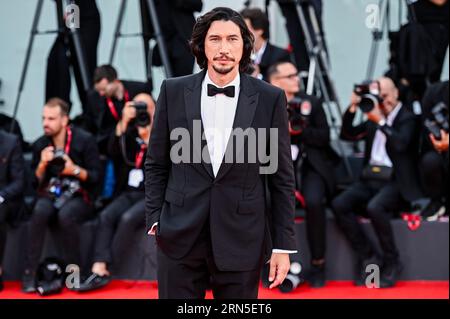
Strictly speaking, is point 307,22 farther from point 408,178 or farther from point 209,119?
point 209,119

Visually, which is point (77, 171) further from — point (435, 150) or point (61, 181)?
point (435, 150)

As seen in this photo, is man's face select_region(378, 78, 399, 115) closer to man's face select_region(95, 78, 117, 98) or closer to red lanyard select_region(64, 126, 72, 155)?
man's face select_region(95, 78, 117, 98)

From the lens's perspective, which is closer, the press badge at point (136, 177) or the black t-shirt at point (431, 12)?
the press badge at point (136, 177)

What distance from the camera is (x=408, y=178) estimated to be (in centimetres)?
547

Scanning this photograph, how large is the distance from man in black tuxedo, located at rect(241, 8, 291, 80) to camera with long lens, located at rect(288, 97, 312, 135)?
1.25 feet

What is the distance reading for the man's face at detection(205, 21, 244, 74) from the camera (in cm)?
273

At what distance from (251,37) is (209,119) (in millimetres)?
317

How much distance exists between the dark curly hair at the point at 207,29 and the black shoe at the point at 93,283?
269cm

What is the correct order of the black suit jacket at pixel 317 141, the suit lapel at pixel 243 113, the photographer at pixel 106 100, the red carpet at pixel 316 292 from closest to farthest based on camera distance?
the suit lapel at pixel 243 113
the red carpet at pixel 316 292
the black suit jacket at pixel 317 141
the photographer at pixel 106 100

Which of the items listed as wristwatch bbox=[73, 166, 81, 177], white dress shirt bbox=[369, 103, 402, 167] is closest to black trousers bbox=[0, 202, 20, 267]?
wristwatch bbox=[73, 166, 81, 177]

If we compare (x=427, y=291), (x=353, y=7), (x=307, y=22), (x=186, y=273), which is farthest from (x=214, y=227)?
(x=353, y=7)

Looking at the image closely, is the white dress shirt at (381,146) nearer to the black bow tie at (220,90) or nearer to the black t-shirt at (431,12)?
the black t-shirt at (431,12)

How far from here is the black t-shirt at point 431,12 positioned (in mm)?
6129

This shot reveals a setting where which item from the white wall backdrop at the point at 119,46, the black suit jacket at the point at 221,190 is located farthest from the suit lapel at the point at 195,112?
the white wall backdrop at the point at 119,46
